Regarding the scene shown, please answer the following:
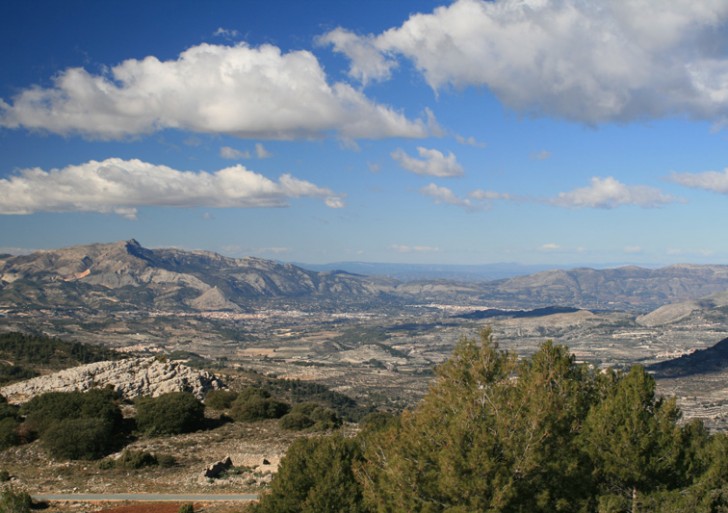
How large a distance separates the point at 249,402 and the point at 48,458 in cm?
1822

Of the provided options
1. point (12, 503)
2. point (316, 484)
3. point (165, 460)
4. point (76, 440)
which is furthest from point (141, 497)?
point (316, 484)

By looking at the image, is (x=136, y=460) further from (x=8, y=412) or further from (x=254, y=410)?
(x=8, y=412)

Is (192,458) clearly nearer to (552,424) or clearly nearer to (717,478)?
(552,424)

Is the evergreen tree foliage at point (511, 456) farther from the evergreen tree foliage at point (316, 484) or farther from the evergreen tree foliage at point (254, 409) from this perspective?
the evergreen tree foliage at point (254, 409)

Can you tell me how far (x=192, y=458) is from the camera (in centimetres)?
4575

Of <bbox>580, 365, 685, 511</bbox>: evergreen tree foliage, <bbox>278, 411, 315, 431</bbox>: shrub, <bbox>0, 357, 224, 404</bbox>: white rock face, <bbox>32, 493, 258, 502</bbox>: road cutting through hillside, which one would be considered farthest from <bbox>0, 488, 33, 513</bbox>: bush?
<bbox>0, 357, 224, 404</bbox>: white rock face

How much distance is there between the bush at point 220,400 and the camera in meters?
61.4

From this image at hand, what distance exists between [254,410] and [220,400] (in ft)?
18.6

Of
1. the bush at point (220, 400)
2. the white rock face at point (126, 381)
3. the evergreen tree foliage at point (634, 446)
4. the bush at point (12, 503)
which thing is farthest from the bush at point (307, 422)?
the evergreen tree foliage at point (634, 446)

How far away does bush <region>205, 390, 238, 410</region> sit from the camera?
61.4 m

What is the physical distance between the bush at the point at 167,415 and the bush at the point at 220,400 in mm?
7171

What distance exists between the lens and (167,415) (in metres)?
51.6

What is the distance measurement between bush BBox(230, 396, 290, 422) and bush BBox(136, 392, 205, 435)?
4.51m

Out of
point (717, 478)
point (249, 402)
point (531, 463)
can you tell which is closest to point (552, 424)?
point (531, 463)
